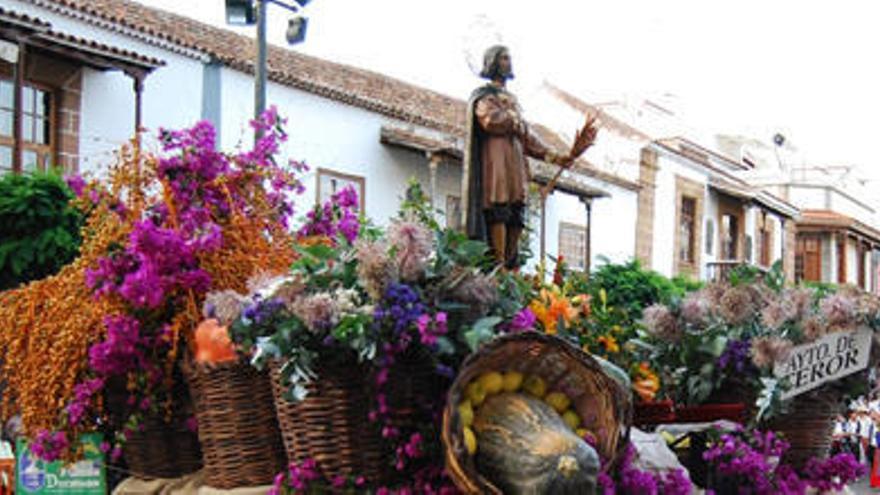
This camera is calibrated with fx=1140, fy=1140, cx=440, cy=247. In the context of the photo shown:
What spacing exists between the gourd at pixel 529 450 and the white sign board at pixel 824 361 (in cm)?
114

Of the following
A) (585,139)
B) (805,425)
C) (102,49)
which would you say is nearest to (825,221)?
(102,49)

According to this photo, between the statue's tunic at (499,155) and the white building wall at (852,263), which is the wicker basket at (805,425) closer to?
the statue's tunic at (499,155)

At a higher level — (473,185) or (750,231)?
(750,231)

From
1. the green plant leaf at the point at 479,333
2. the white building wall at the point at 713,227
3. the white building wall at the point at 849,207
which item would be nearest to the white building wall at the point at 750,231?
the white building wall at the point at 713,227

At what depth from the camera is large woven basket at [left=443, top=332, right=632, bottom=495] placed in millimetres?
2713

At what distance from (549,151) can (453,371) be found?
6.94 ft

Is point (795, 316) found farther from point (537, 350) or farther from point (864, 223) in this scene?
point (864, 223)

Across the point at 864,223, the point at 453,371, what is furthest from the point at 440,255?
the point at 864,223

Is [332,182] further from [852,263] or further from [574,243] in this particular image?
[852,263]

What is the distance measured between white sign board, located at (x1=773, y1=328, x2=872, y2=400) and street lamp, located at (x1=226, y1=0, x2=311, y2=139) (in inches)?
201

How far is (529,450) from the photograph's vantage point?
274 centimetres

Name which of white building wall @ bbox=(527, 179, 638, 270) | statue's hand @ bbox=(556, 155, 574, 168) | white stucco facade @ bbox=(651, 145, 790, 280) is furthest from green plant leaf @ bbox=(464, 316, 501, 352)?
white stucco facade @ bbox=(651, 145, 790, 280)

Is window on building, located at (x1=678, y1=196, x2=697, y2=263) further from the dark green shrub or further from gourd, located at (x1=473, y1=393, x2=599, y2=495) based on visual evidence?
gourd, located at (x1=473, y1=393, x2=599, y2=495)

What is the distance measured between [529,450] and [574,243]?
18595 mm
